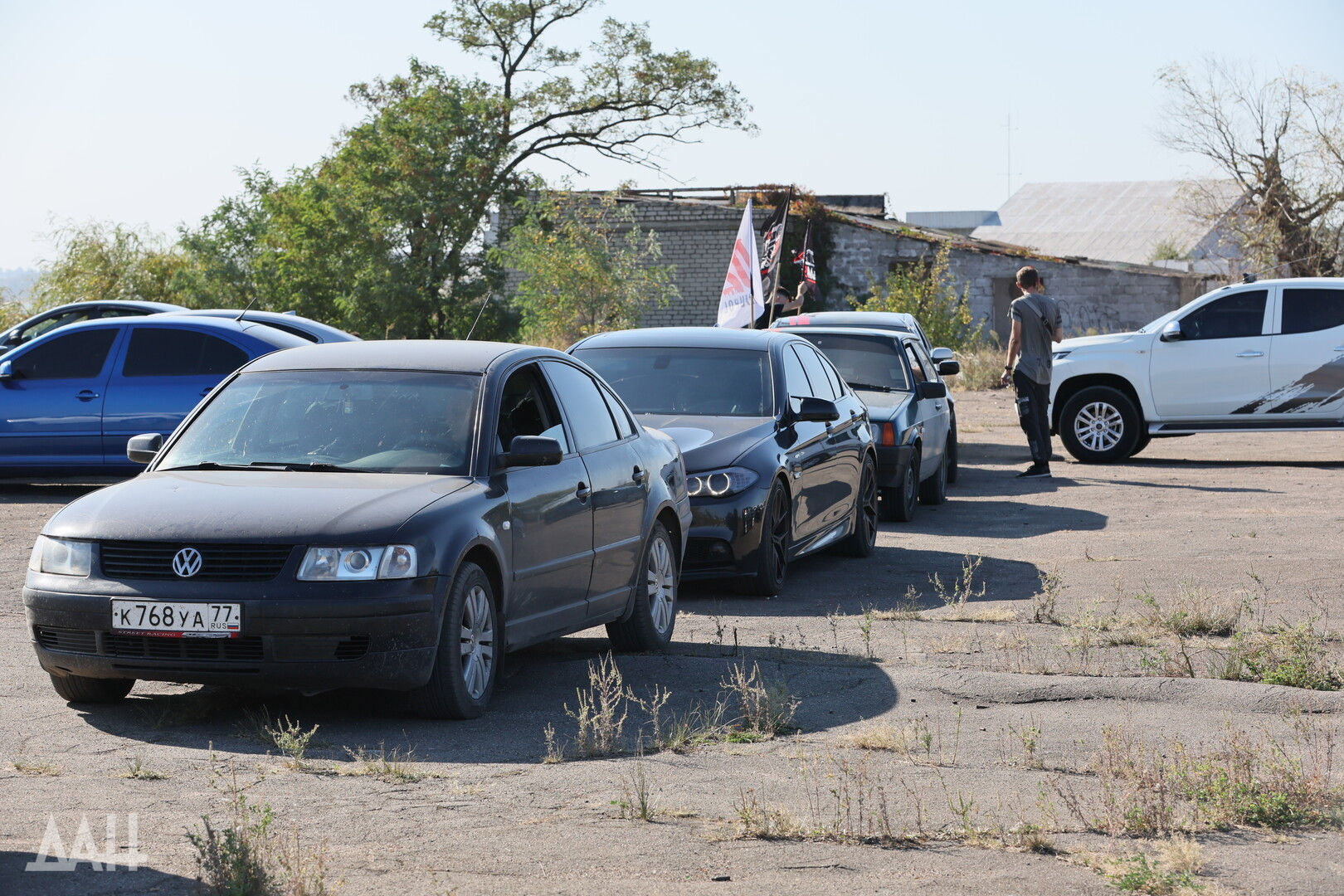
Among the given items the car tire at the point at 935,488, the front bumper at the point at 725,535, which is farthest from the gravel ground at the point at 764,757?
the car tire at the point at 935,488

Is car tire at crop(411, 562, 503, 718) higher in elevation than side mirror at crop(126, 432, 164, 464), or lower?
lower

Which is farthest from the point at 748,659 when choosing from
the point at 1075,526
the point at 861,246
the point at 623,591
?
the point at 861,246

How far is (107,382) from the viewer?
1509 cm

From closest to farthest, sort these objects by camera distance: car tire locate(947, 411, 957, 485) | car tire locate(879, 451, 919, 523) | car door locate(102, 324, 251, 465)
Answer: car tire locate(879, 451, 919, 523) → car door locate(102, 324, 251, 465) → car tire locate(947, 411, 957, 485)

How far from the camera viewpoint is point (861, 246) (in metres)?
45.1

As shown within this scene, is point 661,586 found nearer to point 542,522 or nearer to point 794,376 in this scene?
point 542,522

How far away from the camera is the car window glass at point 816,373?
11.5 meters

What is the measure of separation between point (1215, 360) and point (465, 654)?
1456cm

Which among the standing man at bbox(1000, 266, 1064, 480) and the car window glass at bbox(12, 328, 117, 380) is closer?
the car window glass at bbox(12, 328, 117, 380)

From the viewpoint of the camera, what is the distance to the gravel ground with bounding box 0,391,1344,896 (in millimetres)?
4402

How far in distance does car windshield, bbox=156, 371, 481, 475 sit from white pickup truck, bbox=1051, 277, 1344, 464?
44.7 ft

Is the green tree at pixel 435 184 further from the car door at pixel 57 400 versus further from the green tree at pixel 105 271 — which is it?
the car door at pixel 57 400

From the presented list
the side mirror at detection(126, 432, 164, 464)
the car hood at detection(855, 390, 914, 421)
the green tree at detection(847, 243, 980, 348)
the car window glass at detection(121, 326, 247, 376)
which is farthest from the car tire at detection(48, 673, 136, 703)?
the green tree at detection(847, 243, 980, 348)

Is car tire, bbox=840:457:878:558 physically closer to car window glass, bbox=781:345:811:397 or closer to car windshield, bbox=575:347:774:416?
car window glass, bbox=781:345:811:397
